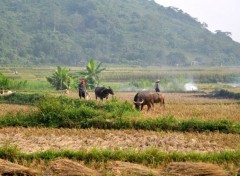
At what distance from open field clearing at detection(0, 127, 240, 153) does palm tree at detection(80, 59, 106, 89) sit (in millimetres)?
18130

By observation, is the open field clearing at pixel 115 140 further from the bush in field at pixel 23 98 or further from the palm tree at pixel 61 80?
the palm tree at pixel 61 80

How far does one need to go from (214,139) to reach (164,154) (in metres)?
3.17

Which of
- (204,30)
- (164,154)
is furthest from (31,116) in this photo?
(204,30)

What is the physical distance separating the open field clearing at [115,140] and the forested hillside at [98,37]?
2303 inches

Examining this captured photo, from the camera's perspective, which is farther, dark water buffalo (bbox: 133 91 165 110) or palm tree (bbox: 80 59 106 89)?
palm tree (bbox: 80 59 106 89)

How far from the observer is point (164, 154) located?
8906mm

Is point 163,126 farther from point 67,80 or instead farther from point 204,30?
point 204,30

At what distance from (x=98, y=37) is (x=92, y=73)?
6400 cm

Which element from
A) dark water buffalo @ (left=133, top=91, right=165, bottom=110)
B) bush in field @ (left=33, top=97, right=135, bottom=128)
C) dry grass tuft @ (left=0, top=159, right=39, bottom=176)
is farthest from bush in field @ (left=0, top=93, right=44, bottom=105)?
dry grass tuft @ (left=0, top=159, right=39, bottom=176)

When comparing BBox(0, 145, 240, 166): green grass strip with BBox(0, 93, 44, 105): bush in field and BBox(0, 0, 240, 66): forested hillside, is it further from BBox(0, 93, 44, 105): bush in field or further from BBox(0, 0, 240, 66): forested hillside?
BBox(0, 0, 240, 66): forested hillside

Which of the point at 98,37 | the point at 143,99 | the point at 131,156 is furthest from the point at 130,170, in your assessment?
the point at 98,37

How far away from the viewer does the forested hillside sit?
80125 millimetres

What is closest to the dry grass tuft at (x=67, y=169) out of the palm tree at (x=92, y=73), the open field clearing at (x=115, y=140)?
the open field clearing at (x=115, y=140)

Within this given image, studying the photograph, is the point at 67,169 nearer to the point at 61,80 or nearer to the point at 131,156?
the point at 131,156
